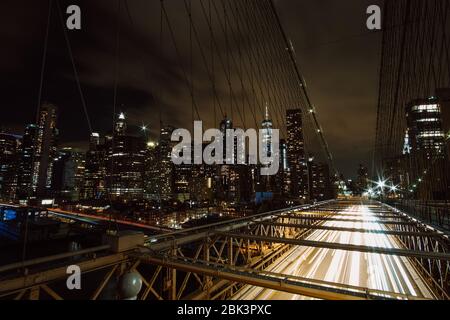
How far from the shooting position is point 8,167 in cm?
11375

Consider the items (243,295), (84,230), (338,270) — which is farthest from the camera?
(84,230)

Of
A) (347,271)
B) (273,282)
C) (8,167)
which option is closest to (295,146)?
(347,271)

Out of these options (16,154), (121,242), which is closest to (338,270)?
(121,242)

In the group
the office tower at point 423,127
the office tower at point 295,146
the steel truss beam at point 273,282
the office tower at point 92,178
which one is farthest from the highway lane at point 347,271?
the office tower at point 92,178

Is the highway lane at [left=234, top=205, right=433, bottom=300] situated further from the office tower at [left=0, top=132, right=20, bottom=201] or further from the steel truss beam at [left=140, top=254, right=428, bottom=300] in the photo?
the office tower at [left=0, top=132, right=20, bottom=201]

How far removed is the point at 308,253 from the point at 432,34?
857 cm

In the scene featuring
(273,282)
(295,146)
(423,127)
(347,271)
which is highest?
(295,146)

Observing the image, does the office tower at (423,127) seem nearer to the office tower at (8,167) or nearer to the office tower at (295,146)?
the office tower at (295,146)

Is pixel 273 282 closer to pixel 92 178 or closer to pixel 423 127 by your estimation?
pixel 423 127

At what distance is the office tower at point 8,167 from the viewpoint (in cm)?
11062

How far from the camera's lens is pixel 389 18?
61.0 ft

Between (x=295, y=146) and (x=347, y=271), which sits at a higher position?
(x=295, y=146)

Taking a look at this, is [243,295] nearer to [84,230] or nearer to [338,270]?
[338,270]

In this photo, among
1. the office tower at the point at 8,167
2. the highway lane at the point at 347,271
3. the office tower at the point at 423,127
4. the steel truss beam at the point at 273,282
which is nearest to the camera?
the steel truss beam at the point at 273,282
